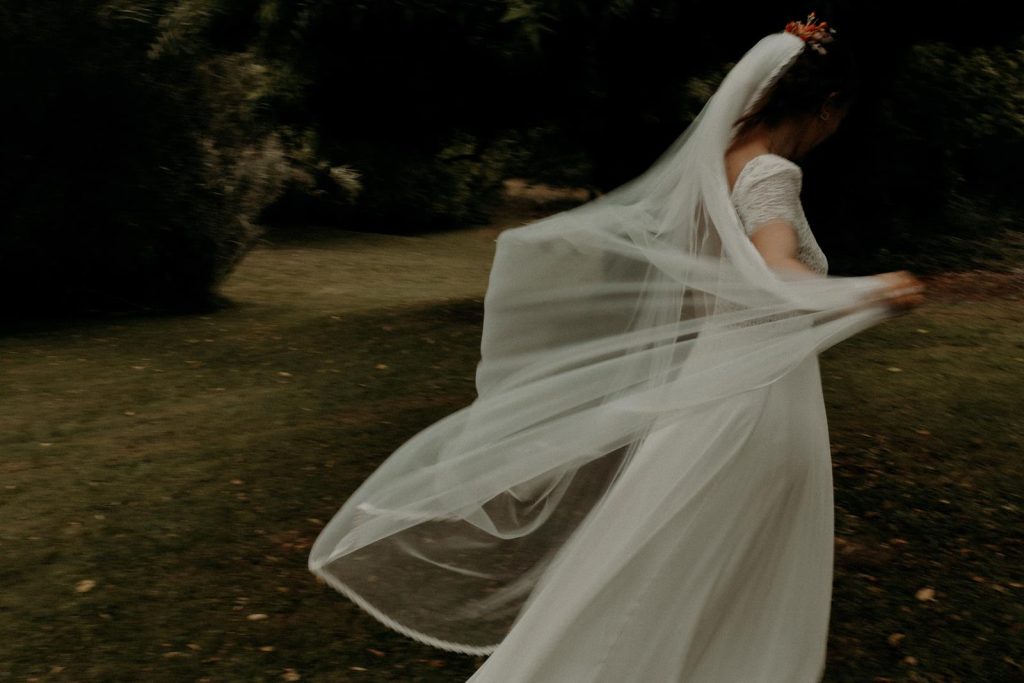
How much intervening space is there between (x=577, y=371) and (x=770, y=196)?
2.67ft

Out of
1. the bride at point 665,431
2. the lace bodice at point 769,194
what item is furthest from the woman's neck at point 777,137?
the lace bodice at point 769,194

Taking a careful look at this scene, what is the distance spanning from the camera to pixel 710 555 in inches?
128

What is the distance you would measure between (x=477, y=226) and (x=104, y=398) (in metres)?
17.8

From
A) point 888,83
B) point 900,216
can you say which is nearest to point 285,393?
point 888,83

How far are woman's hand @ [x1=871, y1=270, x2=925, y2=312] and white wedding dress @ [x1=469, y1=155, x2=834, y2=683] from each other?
0.32m

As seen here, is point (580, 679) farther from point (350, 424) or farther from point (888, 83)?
point (888, 83)

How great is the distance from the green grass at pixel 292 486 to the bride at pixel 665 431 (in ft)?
2.91

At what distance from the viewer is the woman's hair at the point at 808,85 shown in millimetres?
3414

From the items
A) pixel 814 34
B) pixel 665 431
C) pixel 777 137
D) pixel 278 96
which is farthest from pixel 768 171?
pixel 278 96

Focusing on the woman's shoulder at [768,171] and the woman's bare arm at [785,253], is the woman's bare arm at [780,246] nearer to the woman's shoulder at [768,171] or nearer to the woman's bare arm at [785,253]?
the woman's bare arm at [785,253]

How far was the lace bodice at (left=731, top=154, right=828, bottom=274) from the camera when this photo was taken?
3.27 m

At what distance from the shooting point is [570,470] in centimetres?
362

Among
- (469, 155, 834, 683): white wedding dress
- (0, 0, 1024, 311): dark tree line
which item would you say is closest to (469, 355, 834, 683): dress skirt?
(469, 155, 834, 683): white wedding dress

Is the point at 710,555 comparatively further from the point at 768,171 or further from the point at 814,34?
the point at 814,34
